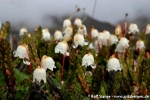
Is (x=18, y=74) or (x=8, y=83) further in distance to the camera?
(x=18, y=74)

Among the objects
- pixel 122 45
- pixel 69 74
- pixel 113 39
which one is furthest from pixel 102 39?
pixel 69 74

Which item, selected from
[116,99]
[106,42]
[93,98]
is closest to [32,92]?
[93,98]

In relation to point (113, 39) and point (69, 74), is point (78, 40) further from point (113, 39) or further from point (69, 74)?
point (69, 74)

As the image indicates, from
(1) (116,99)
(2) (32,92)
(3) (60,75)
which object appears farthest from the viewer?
(3) (60,75)

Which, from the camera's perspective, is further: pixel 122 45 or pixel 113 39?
pixel 113 39

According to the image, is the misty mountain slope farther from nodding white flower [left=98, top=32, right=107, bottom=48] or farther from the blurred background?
nodding white flower [left=98, top=32, right=107, bottom=48]

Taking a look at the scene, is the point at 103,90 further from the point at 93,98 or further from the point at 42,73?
the point at 42,73

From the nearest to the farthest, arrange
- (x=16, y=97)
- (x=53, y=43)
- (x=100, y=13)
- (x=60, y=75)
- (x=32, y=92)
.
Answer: (x=32, y=92), (x=16, y=97), (x=60, y=75), (x=53, y=43), (x=100, y=13)
